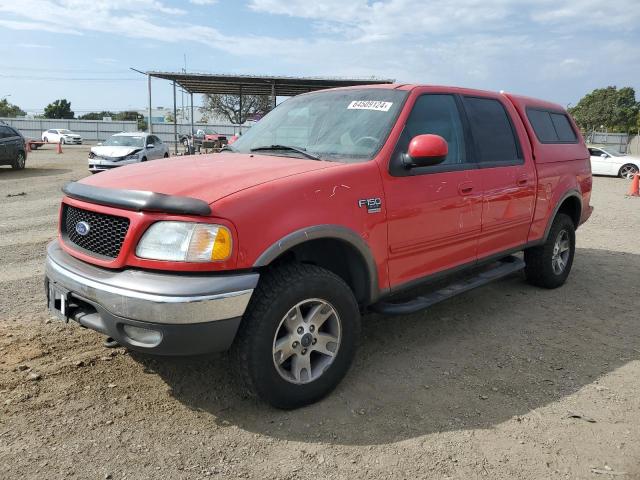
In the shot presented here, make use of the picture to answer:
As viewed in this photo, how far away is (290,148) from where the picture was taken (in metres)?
3.76

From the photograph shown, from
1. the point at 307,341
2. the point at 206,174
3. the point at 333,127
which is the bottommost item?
the point at 307,341

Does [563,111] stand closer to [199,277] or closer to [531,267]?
[531,267]

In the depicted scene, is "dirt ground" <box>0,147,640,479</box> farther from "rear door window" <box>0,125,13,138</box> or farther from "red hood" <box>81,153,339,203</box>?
"rear door window" <box>0,125,13,138</box>

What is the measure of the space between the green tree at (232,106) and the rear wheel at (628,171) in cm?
4509

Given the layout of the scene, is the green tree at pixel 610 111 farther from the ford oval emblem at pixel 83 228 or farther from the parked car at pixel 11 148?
the ford oval emblem at pixel 83 228

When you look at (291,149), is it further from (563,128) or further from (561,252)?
(561,252)

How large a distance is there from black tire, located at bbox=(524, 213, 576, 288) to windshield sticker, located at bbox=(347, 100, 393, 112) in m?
2.62

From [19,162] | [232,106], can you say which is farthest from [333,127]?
[232,106]

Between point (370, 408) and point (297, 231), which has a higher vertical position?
point (297, 231)

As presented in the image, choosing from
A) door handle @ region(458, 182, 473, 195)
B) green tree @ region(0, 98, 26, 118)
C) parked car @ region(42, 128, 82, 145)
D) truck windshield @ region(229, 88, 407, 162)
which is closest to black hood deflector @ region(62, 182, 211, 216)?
truck windshield @ region(229, 88, 407, 162)

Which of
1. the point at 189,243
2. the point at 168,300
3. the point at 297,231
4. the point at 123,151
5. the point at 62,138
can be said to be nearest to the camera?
the point at 168,300

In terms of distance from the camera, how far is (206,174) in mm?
3125

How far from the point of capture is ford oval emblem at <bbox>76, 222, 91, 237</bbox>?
3014mm

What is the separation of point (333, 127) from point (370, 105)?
314 mm
